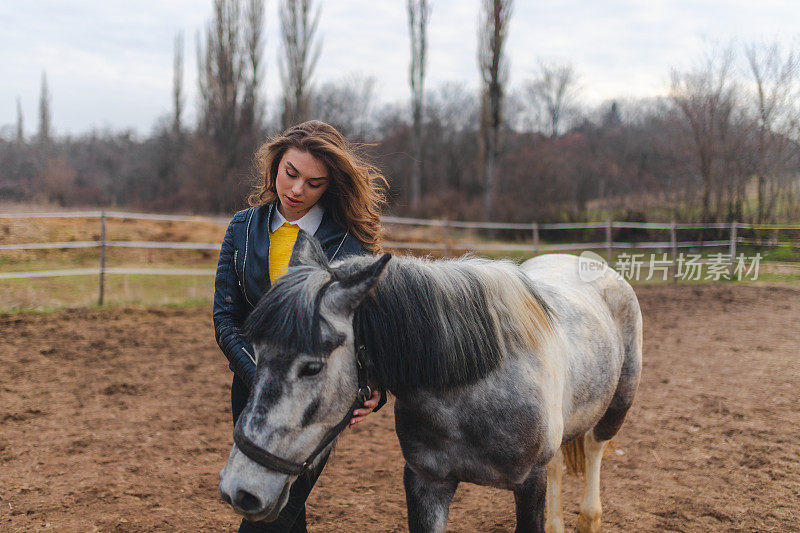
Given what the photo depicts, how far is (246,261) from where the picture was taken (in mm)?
1822

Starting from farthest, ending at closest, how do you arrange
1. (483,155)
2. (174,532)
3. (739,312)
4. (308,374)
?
(483,155)
(739,312)
(174,532)
(308,374)

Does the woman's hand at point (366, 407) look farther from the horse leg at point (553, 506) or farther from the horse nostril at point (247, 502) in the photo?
the horse leg at point (553, 506)

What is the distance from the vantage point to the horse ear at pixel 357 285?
1306 millimetres

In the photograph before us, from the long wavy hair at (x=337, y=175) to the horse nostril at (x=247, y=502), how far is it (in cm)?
96

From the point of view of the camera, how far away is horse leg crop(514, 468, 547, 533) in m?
1.76

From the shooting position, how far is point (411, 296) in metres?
1.47

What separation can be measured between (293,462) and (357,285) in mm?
466

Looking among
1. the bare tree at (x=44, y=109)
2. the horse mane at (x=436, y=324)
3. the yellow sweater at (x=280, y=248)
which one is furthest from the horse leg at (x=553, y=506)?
the bare tree at (x=44, y=109)

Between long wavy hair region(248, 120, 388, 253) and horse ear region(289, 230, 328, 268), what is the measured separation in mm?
364

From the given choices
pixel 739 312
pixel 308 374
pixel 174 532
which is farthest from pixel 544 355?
pixel 739 312

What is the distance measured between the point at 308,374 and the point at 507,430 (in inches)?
27.2

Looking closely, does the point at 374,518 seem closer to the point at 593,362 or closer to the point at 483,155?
the point at 593,362

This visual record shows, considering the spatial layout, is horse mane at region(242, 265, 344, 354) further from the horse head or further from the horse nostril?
the horse nostril

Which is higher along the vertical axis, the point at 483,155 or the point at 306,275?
the point at 483,155
